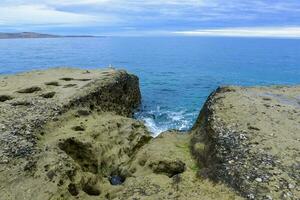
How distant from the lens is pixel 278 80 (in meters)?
61.0

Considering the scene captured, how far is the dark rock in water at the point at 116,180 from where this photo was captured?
57.9 ft

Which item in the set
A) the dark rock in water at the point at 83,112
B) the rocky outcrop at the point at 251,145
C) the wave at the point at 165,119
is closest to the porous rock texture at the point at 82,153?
the dark rock in water at the point at 83,112

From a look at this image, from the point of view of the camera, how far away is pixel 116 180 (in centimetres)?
1794

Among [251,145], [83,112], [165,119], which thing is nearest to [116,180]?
[83,112]

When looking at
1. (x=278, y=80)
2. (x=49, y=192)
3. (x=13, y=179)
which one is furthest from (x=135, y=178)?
(x=278, y=80)

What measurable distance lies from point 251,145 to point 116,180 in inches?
233

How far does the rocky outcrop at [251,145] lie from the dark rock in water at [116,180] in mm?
3366

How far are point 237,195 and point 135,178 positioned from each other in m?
4.09

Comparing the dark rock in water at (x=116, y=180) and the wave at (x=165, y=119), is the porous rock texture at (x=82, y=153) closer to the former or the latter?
the dark rock in water at (x=116, y=180)

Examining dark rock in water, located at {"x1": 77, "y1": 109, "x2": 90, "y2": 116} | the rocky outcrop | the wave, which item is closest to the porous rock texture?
dark rock in water, located at {"x1": 77, "y1": 109, "x2": 90, "y2": 116}

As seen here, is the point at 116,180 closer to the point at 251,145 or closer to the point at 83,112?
the point at 83,112

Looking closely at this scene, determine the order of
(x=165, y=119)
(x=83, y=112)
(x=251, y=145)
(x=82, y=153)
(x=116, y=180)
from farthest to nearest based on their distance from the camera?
(x=165, y=119), (x=83, y=112), (x=82, y=153), (x=116, y=180), (x=251, y=145)

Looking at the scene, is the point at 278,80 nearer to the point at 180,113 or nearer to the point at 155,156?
the point at 180,113

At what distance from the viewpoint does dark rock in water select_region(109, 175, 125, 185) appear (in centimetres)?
1763
